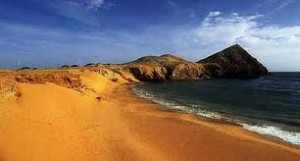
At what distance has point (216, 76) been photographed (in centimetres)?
12625

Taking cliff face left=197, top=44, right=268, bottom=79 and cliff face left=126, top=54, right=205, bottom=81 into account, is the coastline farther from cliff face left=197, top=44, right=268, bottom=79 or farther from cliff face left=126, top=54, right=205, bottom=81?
cliff face left=197, top=44, right=268, bottom=79

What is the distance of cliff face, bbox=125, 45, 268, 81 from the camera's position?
348 ft

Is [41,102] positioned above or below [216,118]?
above

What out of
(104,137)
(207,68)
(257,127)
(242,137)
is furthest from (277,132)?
(207,68)

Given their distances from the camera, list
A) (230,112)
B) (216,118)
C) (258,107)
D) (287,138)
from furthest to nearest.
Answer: (258,107) < (230,112) < (216,118) < (287,138)

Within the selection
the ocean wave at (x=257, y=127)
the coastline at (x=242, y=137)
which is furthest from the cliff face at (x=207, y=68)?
the coastline at (x=242, y=137)

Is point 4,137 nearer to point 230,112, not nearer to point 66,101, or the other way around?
point 66,101

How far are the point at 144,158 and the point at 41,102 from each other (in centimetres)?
1091

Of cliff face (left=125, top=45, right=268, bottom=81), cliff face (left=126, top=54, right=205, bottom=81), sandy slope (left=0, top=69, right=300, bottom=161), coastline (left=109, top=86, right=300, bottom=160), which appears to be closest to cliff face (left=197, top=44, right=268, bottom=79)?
cliff face (left=125, top=45, right=268, bottom=81)

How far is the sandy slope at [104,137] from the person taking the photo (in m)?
18.0

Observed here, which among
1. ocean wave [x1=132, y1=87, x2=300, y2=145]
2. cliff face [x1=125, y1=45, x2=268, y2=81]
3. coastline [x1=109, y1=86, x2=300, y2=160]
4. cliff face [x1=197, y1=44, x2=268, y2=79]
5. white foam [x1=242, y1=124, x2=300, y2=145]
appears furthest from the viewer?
cliff face [x1=197, y1=44, x2=268, y2=79]

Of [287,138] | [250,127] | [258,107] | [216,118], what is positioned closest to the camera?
[287,138]

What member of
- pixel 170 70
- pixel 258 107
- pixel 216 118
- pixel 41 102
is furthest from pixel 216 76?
pixel 41 102

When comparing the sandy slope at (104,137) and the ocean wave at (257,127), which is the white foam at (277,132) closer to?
the ocean wave at (257,127)
